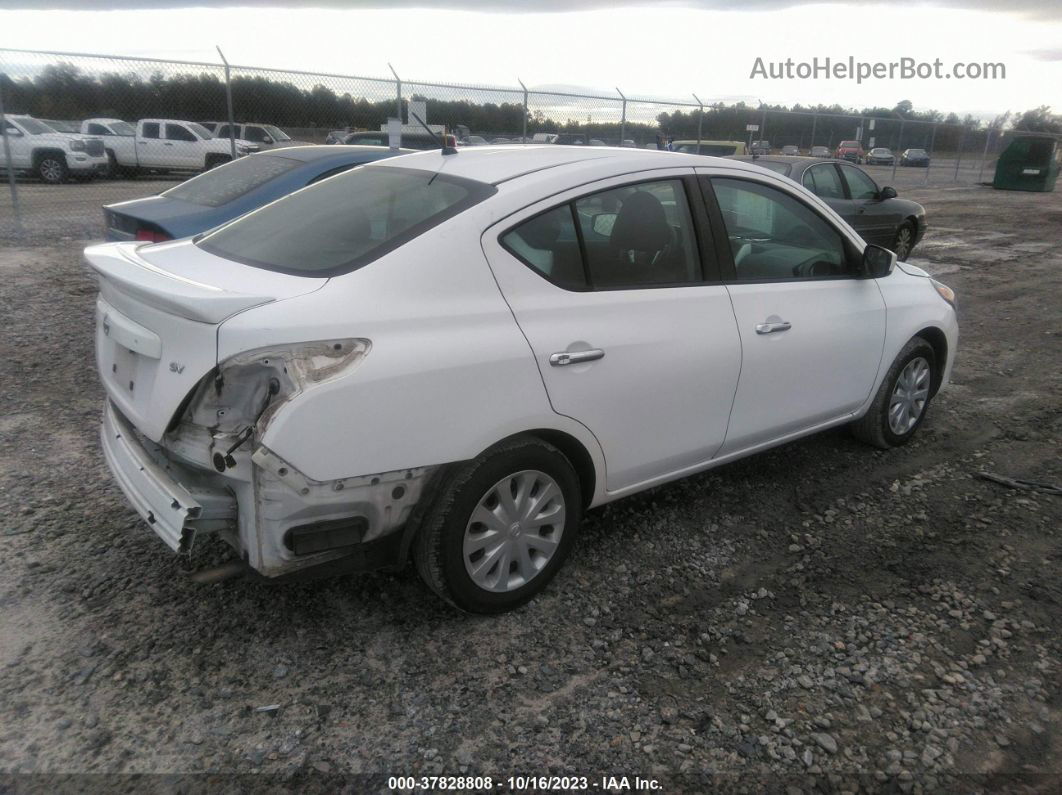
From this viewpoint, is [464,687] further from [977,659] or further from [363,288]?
[977,659]

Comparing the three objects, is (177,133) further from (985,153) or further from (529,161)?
(985,153)

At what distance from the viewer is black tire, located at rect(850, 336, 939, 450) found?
Answer: 14.7ft

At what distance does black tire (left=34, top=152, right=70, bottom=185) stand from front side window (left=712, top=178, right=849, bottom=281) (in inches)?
753

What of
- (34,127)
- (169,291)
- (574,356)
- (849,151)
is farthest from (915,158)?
(169,291)

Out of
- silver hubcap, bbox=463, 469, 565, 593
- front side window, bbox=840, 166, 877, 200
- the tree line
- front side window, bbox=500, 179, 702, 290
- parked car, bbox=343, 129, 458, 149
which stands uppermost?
the tree line

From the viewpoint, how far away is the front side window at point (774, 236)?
3.61 meters

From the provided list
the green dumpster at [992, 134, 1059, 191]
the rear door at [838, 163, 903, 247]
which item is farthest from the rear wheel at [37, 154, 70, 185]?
→ the green dumpster at [992, 134, 1059, 191]

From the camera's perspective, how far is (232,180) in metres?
6.32

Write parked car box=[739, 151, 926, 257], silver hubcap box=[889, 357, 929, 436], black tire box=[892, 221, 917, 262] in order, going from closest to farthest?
1. silver hubcap box=[889, 357, 929, 436]
2. parked car box=[739, 151, 926, 257]
3. black tire box=[892, 221, 917, 262]

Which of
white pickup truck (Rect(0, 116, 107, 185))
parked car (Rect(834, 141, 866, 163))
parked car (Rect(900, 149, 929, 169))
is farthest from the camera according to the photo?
parked car (Rect(834, 141, 866, 163))

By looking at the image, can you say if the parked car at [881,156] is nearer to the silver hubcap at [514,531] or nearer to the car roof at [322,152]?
the car roof at [322,152]

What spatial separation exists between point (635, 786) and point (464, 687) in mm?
658

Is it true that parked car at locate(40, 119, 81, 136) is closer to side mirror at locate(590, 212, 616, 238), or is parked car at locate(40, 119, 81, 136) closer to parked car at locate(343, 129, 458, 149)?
parked car at locate(343, 129, 458, 149)

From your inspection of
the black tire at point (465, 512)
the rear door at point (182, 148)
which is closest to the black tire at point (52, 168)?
the rear door at point (182, 148)
